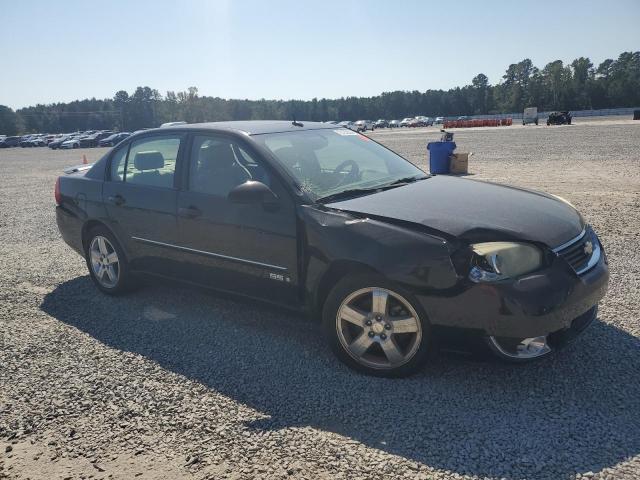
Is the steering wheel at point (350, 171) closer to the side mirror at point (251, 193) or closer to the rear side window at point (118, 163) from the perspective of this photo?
the side mirror at point (251, 193)

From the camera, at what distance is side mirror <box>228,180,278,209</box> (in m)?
3.76

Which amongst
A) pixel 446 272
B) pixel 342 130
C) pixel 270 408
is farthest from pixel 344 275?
pixel 342 130

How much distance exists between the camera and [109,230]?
5.26m

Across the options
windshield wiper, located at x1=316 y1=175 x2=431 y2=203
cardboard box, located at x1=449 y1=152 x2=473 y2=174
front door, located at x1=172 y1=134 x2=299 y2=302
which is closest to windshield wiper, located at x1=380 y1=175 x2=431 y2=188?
windshield wiper, located at x1=316 y1=175 x2=431 y2=203

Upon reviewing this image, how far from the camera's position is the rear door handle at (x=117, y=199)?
5066mm

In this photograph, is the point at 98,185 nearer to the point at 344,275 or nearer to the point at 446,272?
the point at 344,275

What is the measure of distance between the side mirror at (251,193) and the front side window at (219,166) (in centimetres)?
28

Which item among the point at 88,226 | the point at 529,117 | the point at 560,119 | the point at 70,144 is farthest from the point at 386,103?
the point at 88,226

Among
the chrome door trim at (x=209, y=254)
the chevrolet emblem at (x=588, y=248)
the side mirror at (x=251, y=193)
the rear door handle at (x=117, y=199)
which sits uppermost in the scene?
the side mirror at (x=251, y=193)

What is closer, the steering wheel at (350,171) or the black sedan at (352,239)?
the black sedan at (352,239)

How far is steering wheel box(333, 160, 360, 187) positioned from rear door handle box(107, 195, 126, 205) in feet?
6.91

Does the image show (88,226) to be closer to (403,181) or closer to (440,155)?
(403,181)

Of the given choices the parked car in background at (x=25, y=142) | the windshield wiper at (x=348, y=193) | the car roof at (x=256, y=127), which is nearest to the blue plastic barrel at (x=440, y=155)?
the car roof at (x=256, y=127)

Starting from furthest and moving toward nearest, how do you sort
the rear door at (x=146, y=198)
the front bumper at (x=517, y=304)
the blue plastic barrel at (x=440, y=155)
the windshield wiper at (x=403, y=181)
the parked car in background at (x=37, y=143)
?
1. the parked car in background at (x=37, y=143)
2. the blue plastic barrel at (x=440, y=155)
3. the rear door at (x=146, y=198)
4. the windshield wiper at (x=403, y=181)
5. the front bumper at (x=517, y=304)
